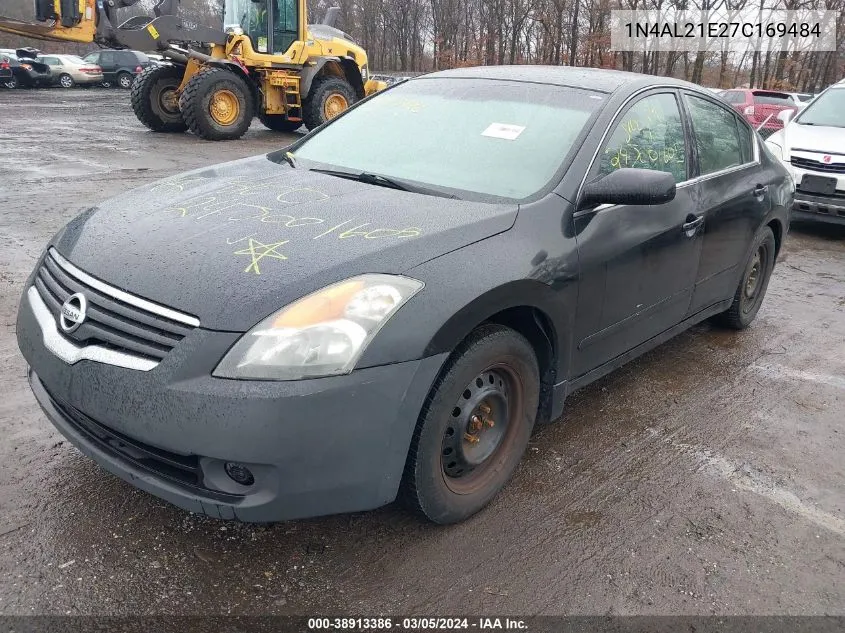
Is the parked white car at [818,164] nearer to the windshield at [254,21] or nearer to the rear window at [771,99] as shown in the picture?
the rear window at [771,99]

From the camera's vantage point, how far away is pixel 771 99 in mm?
17234

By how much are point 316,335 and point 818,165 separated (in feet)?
24.6

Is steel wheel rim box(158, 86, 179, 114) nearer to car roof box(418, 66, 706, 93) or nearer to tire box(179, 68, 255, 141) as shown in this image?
tire box(179, 68, 255, 141)

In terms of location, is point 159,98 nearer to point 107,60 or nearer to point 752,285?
point 752,285

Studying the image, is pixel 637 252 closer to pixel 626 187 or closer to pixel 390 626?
pixel 626 187

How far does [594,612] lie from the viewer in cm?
221

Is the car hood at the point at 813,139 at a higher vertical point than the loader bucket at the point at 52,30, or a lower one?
lower

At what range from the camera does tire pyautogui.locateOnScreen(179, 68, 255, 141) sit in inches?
512

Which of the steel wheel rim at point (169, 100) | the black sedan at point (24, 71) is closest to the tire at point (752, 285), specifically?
the steel wheel rim at point (169, 100)

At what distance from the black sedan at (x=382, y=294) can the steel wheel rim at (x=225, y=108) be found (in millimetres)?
10826

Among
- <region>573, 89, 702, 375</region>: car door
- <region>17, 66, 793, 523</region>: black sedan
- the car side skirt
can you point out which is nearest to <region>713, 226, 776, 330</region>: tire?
the car side skirt

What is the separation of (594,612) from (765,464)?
1.39 metres

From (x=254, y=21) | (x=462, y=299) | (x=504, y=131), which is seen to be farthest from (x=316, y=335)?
(x=254, y=21)

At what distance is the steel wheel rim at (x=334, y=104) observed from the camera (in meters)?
14.9
